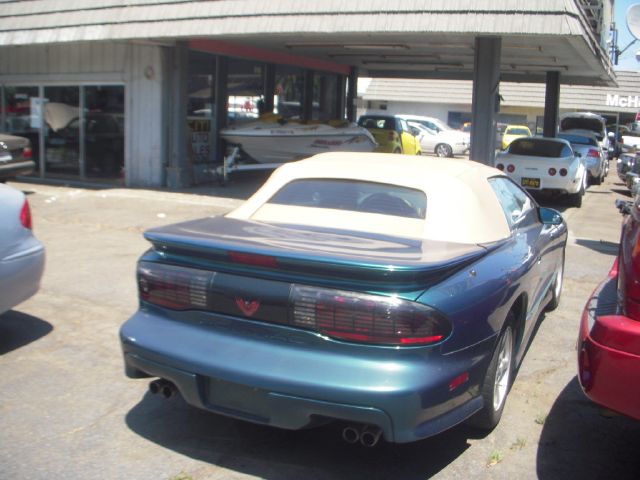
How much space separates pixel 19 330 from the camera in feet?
18.7

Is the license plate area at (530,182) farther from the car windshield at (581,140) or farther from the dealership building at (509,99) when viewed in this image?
the dealership building at (509,99)

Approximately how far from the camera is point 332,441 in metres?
3.99

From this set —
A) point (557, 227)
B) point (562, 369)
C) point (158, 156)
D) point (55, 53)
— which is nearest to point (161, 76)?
point (158, 156)

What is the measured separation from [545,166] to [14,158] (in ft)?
33.5

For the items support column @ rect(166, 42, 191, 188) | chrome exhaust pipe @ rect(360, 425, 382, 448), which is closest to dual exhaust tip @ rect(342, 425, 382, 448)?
chrome exhaust pipe @ rect(360, 425, 382, 448)

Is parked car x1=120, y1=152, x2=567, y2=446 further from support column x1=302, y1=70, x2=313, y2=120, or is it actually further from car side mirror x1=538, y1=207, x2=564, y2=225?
support column x1=302, y1=70, x2=313, y2=120

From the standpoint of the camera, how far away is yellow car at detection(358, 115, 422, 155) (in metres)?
20.8

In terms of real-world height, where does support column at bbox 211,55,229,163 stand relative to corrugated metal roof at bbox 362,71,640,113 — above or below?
below

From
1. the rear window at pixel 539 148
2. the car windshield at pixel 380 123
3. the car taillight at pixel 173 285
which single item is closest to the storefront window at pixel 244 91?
the car windshield at pixel 380 123

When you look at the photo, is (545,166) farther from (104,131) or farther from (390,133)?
(104,131)

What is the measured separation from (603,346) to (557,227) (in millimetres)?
2816

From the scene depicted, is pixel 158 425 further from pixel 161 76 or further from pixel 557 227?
pixel 161 76

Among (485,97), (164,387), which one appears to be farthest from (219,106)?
(164,387)

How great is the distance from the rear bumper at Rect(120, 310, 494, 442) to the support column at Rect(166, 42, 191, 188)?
11.0 meters
